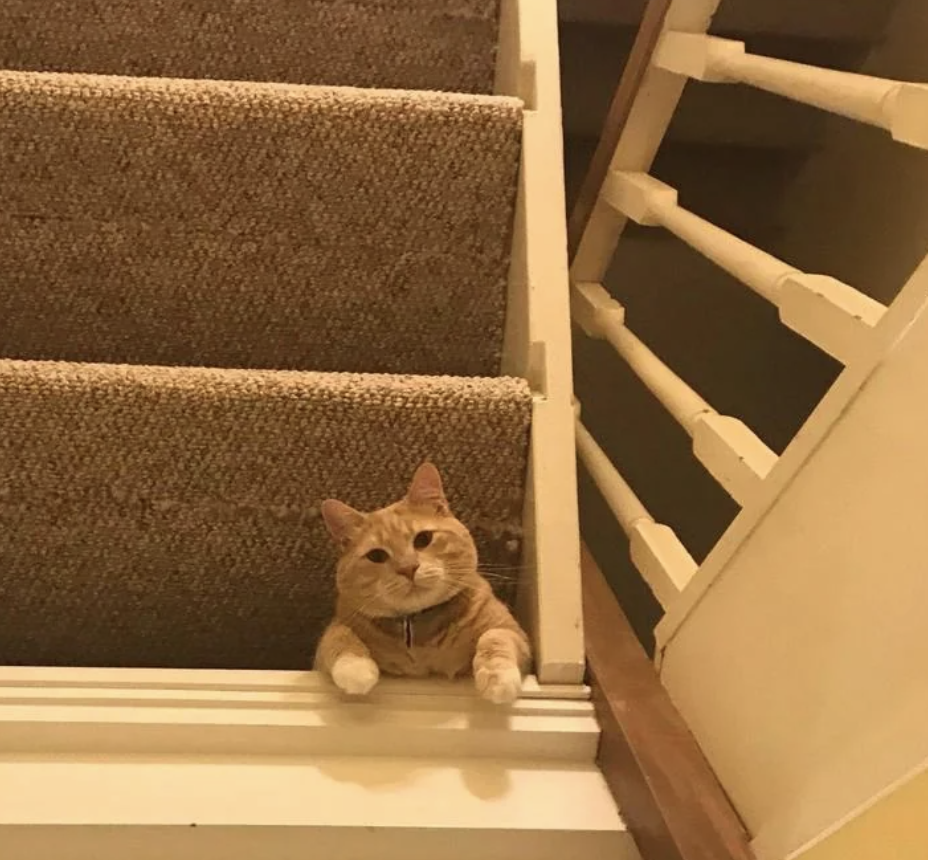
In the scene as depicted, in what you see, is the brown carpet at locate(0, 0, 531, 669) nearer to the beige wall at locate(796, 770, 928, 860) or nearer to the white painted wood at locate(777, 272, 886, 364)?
the white painted wood at locate(777, 272, 886, 364)

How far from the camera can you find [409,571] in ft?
3.27

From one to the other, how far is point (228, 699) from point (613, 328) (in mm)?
721

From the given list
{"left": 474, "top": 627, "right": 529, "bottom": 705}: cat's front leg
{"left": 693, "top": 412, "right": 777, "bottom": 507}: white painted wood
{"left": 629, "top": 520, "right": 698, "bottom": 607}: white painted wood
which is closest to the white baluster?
{"left": 693, "top": 412, "right": 777, "bottom": 507}: white painted wood

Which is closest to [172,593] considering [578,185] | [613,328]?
[613,328]

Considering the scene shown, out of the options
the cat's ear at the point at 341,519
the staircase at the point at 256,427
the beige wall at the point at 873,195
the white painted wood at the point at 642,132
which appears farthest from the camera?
the beige wall at the point at 873,195

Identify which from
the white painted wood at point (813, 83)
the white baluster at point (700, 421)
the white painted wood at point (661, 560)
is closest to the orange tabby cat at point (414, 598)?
the white painted wood at point (661, 560)

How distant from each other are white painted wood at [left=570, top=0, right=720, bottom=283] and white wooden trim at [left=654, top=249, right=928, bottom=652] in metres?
0.62

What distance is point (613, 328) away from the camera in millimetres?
1422

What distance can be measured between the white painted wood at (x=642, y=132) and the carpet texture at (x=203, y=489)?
454 mm

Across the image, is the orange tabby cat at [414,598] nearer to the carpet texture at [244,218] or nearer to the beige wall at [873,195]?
the carpet texture at [244,218]

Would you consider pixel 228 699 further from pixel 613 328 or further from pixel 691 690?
pixel 613 328

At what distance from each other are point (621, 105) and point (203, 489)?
709 millimetres

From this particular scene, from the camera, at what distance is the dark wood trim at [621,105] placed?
1277mm

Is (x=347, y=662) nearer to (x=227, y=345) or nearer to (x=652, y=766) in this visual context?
(x=652, y=766)
